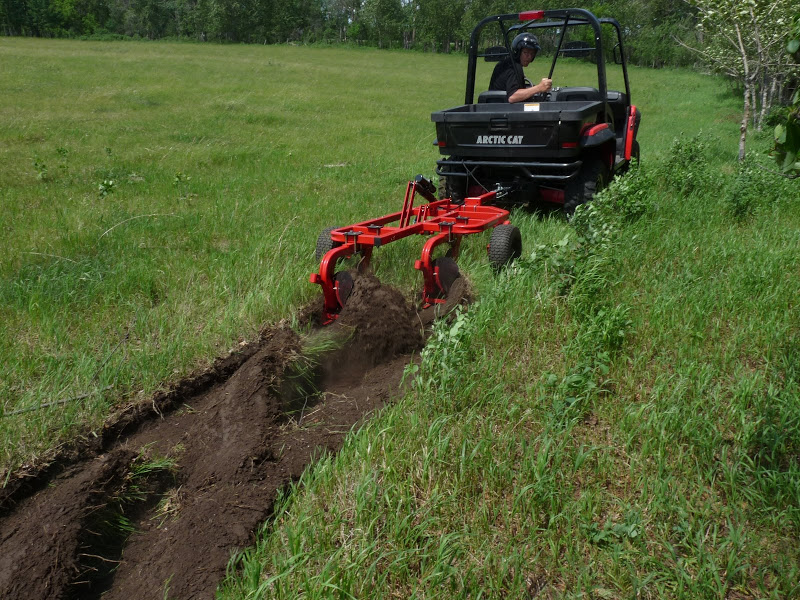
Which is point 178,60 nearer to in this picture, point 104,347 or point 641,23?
point 104,347

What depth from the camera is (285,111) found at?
1898 cm

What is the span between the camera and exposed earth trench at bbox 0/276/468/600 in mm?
2555

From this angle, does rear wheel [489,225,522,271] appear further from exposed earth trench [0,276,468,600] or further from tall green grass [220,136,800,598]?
exposed earth trench [0,276,468,600]

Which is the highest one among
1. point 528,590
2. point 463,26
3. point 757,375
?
point 463,26

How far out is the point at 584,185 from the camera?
6.69m

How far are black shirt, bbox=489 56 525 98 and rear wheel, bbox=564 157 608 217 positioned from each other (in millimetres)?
→ 1197

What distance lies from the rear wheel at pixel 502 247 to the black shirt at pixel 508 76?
2468 mm

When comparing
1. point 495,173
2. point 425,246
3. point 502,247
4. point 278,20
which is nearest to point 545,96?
point 495,173

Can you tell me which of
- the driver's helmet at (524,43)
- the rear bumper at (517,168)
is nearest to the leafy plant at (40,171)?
the rear bumper at (517,168)

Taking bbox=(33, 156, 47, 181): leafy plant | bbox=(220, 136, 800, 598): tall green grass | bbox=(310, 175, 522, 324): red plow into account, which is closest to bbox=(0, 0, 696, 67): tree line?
bbox=(33, 156, 47, 181): leafy plant

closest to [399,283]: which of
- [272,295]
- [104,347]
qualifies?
[272,295]

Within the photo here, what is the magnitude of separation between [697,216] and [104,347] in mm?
5735

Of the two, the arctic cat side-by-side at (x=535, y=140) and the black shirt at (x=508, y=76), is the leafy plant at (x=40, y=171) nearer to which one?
the arctic cat side-by-side at (x=535, y=140)

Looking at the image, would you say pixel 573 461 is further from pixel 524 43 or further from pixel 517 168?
pixel 524 43
